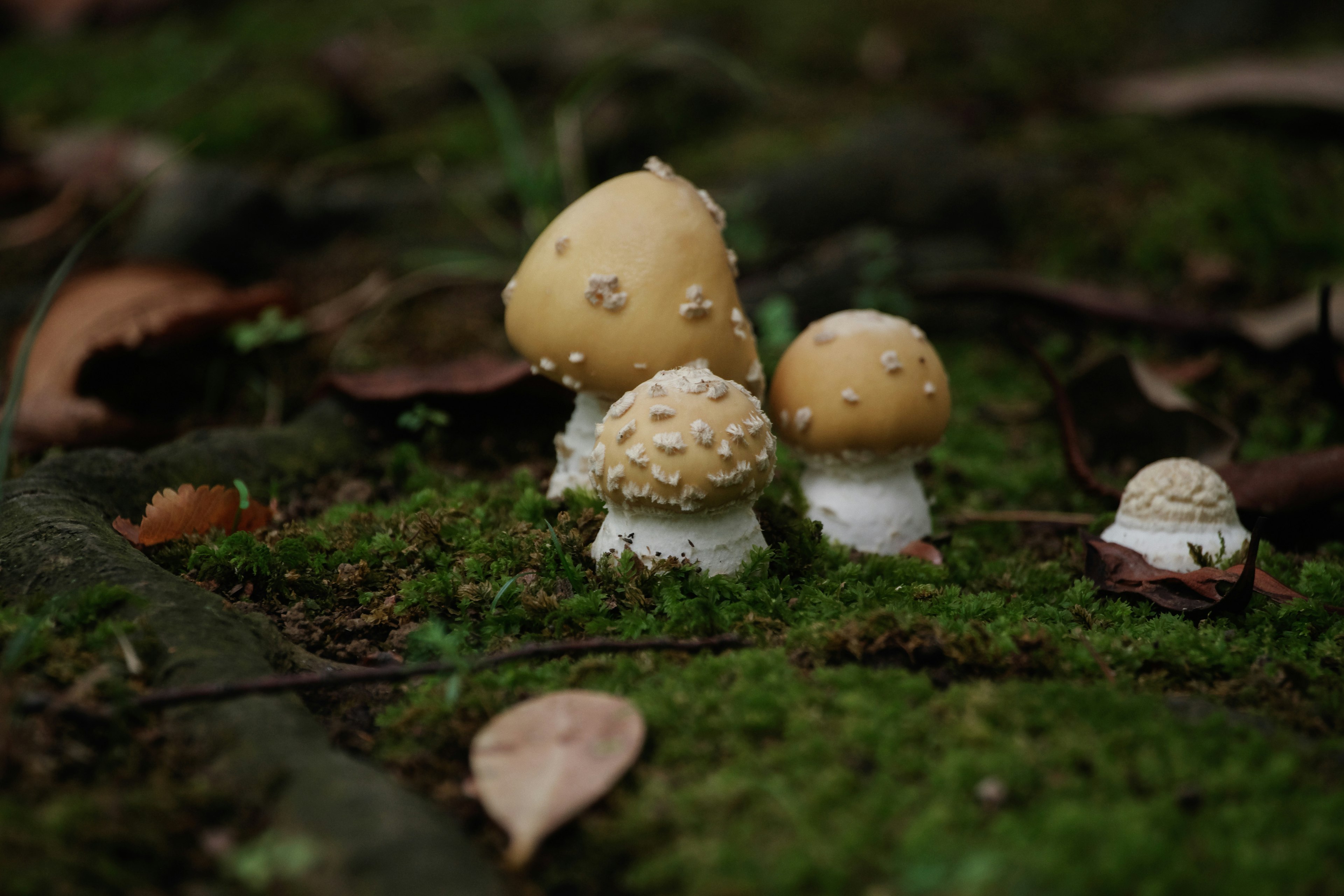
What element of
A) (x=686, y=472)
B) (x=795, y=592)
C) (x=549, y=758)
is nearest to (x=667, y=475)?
Answer: (x=686, y=472)

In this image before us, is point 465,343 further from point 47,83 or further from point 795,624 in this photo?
point 47,83

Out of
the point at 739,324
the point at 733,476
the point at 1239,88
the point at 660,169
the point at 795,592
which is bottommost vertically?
the point at 795,592

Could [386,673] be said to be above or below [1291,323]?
below

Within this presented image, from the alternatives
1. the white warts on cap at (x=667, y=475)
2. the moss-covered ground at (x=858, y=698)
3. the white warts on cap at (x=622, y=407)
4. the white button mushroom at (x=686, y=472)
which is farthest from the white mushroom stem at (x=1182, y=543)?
the white warts on cap at (x=622, y=407)

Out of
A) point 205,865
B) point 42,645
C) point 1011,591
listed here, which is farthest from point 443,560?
point 1011,591

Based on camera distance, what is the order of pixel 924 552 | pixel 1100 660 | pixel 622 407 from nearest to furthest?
pixel 1100 660 → pixel 622 407 → pixel 924 552

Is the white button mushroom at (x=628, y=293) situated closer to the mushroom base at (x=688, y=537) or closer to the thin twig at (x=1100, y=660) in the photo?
the mushroom base at (x=688, y=537)

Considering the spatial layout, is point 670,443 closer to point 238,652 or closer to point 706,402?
point 706,402
